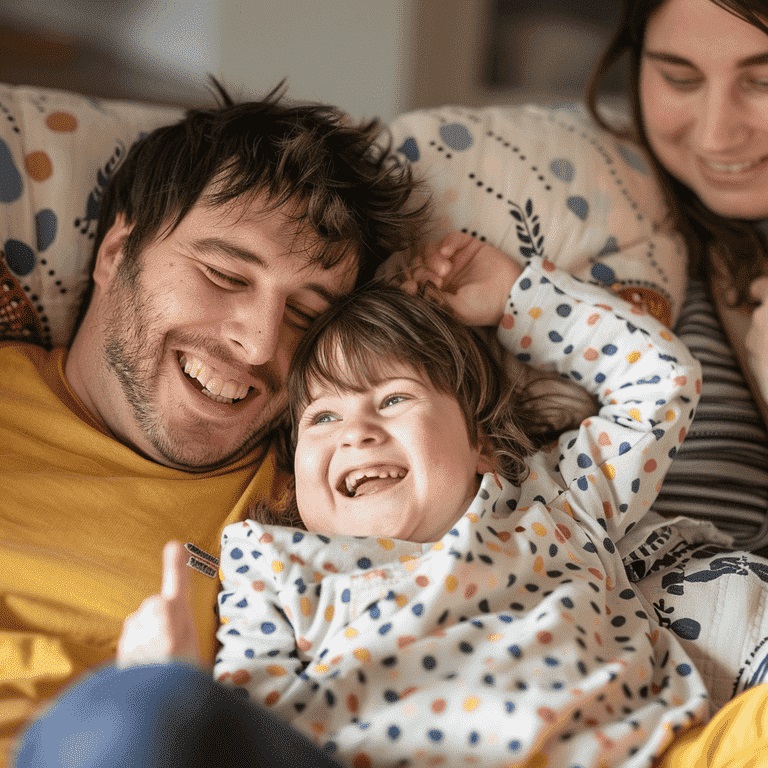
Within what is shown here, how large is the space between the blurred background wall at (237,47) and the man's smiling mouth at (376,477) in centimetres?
205

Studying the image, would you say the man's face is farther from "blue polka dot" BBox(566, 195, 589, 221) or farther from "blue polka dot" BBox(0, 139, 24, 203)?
"blue polka dot" BBox(566, 195, 589, 221)

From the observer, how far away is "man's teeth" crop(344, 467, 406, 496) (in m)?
1.10

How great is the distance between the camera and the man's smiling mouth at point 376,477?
109 cm

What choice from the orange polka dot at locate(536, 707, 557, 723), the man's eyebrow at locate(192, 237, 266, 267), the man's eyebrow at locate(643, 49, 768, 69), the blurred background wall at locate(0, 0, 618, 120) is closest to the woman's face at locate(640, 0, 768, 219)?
the man's eyebrow at locate(643, 49, 768, 69)

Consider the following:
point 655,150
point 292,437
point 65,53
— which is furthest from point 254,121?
point 65,53

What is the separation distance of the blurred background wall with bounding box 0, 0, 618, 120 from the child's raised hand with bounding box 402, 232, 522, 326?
170 cm

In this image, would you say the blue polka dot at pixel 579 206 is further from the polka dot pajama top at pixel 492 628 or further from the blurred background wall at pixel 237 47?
the blurred background wall at pixel 237 47

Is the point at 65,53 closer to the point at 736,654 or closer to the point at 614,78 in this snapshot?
the point at 614,78

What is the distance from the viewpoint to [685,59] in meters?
1.47

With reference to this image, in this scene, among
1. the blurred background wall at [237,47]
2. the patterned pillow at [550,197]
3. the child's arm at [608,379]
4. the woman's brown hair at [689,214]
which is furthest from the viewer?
the blurred background wall at [237,47]

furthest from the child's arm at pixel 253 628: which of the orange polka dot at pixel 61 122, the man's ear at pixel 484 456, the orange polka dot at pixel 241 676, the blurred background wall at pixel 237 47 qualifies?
the blurred background wall at pixel 237 47

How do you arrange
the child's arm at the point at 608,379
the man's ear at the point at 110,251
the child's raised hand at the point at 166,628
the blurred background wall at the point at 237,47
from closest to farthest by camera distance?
the child's raised hand at the point at 166,628 < the child's arm at the point at 608,379 < the man's ear at the point at 110,251 < the blurred background wall at the point at 237,47

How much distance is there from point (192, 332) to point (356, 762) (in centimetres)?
59

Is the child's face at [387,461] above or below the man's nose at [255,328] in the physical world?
below
